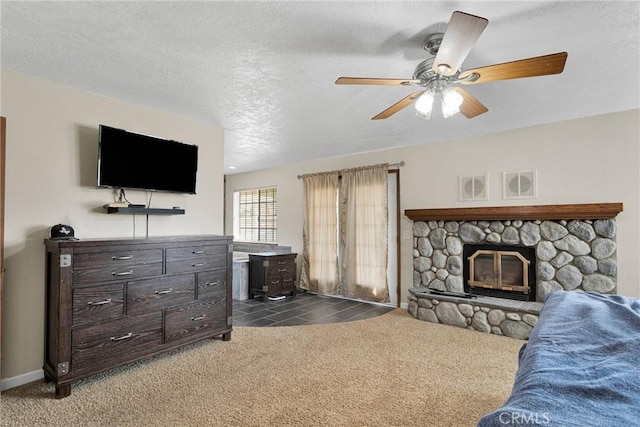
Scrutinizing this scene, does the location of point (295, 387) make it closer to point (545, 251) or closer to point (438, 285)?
point (438, 285)

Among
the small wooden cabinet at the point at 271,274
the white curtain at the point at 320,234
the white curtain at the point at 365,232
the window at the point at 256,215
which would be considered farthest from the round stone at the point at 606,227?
the window at the point at 256,215

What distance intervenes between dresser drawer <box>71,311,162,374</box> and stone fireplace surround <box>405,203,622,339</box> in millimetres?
3182

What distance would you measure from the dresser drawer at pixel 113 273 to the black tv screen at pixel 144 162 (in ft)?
2.46

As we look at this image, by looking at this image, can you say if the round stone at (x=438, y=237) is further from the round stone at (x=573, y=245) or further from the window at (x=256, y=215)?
the window at (x=256, y=215)

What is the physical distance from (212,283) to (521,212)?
362 cm

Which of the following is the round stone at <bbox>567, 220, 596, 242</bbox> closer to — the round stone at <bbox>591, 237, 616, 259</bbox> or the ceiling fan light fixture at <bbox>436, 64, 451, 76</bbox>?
the round stone at <bbox>591, 237, 616, 259</bbox>

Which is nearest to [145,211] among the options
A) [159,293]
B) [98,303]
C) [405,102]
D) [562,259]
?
[159,293]

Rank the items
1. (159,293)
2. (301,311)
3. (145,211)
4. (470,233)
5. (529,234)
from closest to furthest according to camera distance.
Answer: (159,293), (145,211), (529,234), (470,233), (301,311)

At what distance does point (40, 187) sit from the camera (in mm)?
2699

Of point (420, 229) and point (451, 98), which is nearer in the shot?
point (451, 98)

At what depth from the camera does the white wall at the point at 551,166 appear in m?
3.49

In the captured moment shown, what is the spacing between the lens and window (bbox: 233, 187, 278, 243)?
281 inches

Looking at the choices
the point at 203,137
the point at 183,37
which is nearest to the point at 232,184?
the point at 203,137

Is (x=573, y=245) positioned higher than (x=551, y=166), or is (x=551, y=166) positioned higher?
(x=551, y=166)
